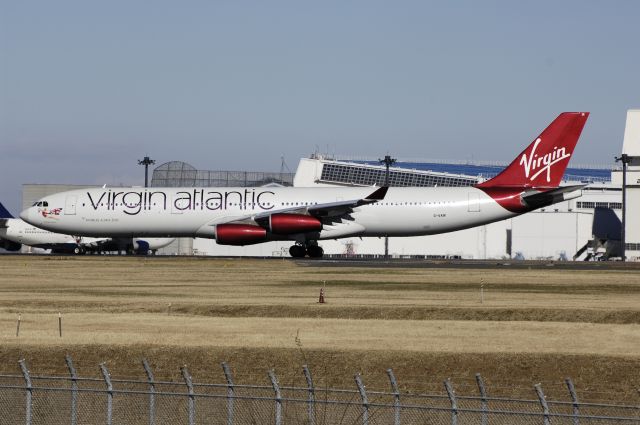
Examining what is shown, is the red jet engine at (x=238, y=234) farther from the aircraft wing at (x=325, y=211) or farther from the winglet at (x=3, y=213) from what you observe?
the winglet at (x=3, y=213)

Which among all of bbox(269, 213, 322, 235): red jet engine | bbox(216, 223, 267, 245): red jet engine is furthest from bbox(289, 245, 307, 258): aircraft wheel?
bbox(216, 223, 267, 245): red jet engine

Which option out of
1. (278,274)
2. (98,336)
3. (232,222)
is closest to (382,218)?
(232,222)

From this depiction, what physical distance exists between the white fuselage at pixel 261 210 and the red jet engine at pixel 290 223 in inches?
53.7

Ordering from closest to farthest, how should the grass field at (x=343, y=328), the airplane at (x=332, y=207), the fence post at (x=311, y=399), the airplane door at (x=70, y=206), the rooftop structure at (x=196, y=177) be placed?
the fence post at (x=311, y=399)
the grass field at (x=343, y=328)
the airplane at (x=332, y=207)
the airplane door at (x=70, y=206)
the rooftop structure at (x=196, y=177)

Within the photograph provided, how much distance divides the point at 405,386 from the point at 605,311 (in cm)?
1335

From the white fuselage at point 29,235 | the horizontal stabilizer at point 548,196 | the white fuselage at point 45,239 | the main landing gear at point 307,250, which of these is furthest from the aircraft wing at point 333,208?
the white fuselage at point 29,235

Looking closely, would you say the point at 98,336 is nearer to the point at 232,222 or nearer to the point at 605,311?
the point at 605,311

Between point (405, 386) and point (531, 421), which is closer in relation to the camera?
point (531, 421)

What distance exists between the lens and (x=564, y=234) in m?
104

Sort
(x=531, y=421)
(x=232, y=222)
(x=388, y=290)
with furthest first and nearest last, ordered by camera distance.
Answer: (x=232, y=222) < (x=388, y=290) < (x=531, y=421)

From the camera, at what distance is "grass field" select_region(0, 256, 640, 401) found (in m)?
25.3

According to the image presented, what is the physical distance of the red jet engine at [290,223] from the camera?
6969 centimetres

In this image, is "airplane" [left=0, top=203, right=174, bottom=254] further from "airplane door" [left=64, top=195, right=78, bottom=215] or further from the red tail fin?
the red tail fin

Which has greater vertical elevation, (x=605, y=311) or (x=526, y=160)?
(x=526, y=160)
